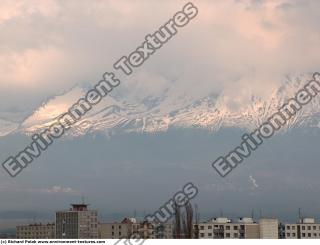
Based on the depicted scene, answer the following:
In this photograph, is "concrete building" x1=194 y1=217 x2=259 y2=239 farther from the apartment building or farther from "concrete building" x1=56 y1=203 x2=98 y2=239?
"concrete building" x1=56 y1=203 x2=98 y2=239

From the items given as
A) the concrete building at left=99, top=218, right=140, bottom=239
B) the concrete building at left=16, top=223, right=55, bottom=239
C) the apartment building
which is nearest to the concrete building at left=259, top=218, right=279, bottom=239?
the apartment building

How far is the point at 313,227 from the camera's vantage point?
144 feet

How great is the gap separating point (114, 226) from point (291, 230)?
12173 millimetres

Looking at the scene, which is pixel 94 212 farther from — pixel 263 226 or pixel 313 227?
pixel 313 227

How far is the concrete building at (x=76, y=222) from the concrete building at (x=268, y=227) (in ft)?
31.4

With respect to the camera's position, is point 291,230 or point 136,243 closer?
point 136,243

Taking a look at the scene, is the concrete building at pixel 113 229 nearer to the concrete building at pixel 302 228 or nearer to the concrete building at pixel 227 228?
the concrete building at pixel 227 228

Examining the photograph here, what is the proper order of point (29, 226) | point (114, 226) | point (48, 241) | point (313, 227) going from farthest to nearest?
point (313, 227), point (114, 226), point (29, 226), point (48, 241)

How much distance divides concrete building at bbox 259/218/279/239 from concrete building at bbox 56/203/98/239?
9.56 m

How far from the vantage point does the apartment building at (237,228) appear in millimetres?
40156

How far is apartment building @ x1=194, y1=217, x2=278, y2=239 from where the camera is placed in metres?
40.2

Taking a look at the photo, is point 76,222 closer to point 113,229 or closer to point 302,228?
point 113,229

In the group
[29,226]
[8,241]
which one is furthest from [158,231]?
[8,241]

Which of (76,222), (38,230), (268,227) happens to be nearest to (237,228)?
(268,227)
